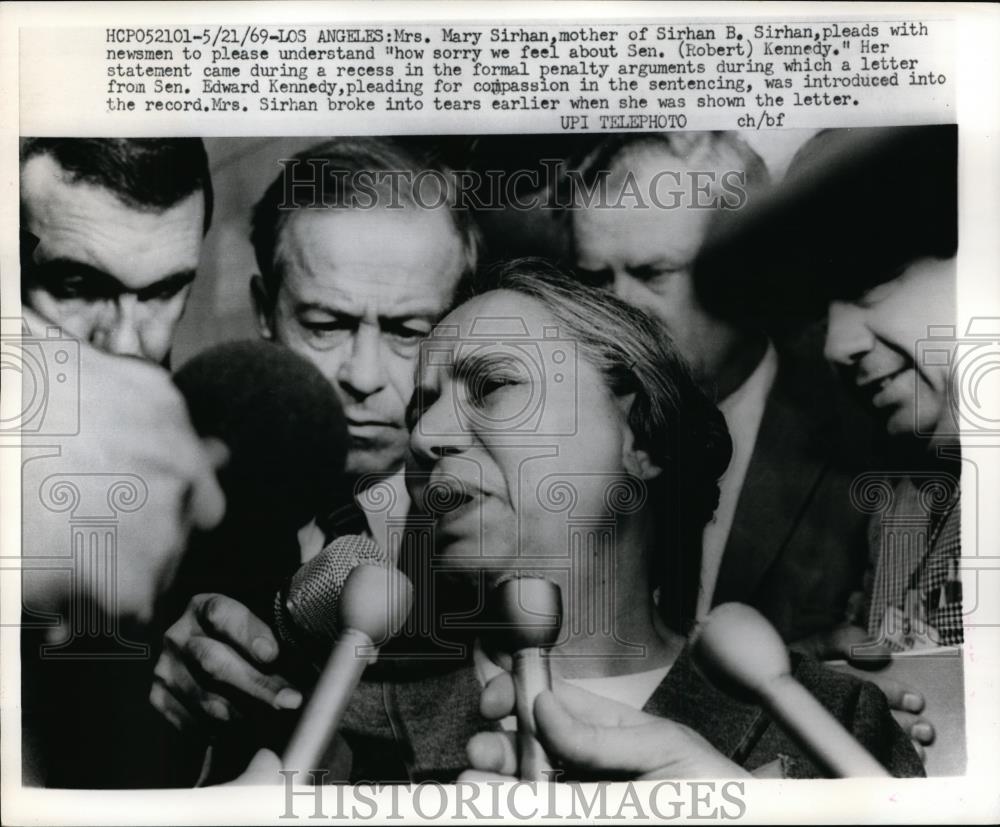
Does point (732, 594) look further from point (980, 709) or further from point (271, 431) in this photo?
point (271, 431)

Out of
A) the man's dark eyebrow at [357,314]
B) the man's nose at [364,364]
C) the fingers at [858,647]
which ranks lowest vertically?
the fingers at [858,647]

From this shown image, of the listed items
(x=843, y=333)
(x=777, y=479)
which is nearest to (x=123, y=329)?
(x=777, y=479)

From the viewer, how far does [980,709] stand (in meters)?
1.80

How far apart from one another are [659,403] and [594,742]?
786 mm

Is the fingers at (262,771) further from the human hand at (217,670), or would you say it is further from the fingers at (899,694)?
the fingers at (899,694)

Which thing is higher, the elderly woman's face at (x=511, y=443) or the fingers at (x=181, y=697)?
the elderly woman's face at (x=511, y=443)

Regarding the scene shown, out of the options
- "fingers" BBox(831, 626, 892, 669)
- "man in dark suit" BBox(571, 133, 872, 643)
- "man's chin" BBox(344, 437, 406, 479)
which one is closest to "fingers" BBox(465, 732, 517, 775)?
"man in dark suit" BBox(571, 133, 872, 643)

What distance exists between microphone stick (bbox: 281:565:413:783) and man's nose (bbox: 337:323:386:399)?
0.41 m

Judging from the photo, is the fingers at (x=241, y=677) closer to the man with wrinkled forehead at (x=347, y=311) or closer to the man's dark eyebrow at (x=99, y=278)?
the man with wrinkled forehead at (x=347, y=311)

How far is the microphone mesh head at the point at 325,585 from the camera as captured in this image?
5.75ft

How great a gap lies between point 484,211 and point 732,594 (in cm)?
105

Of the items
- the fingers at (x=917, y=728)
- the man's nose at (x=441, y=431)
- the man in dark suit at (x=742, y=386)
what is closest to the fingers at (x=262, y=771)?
the man's nose at (x=441, y=431)

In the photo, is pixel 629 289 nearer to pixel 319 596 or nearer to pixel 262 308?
pixel 262 308

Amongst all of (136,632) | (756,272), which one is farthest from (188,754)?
(756,272)
